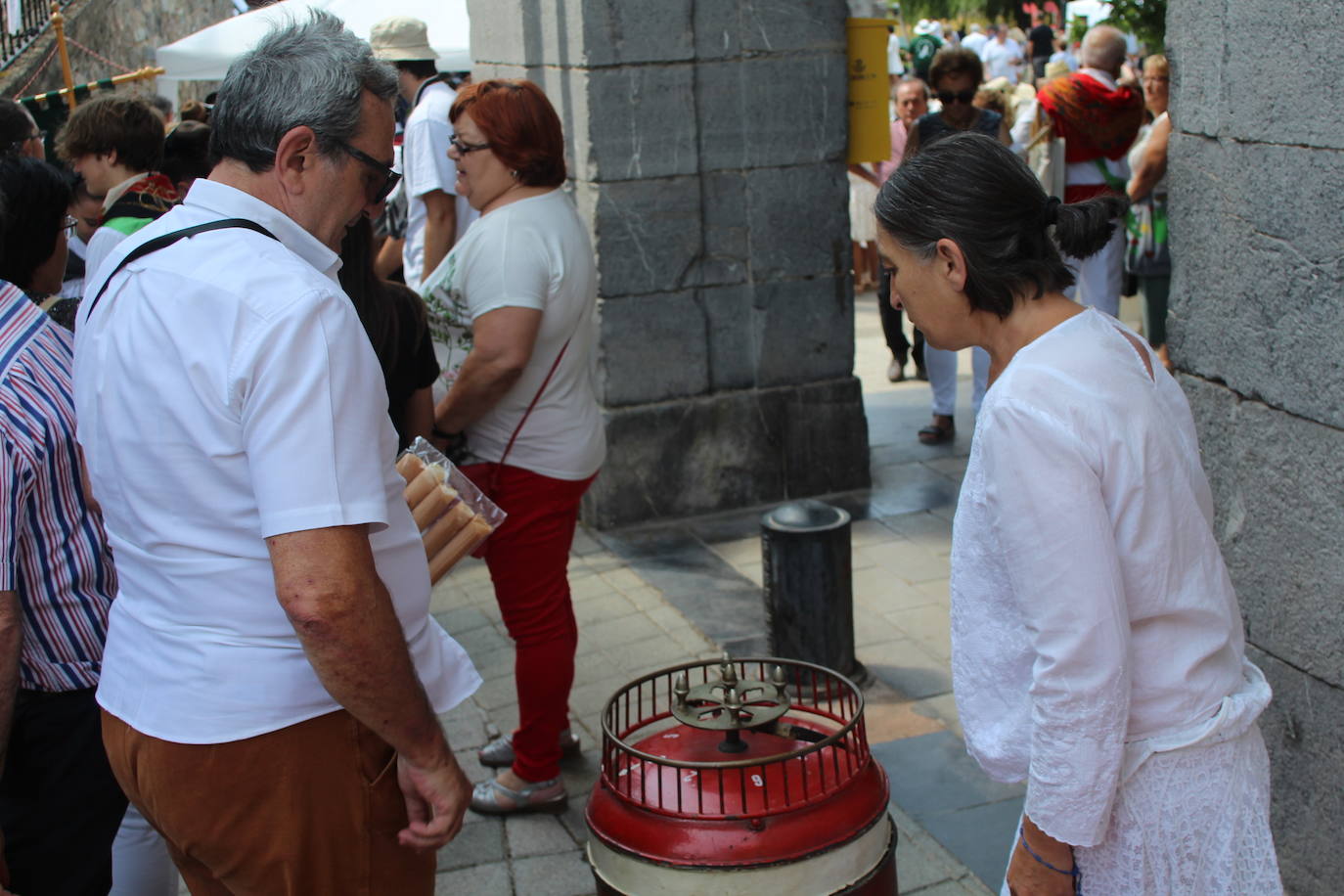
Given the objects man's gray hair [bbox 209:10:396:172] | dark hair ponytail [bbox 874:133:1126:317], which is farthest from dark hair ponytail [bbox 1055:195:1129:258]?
man's gray hair [bbox 209:10:396:172]

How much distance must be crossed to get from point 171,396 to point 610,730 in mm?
918

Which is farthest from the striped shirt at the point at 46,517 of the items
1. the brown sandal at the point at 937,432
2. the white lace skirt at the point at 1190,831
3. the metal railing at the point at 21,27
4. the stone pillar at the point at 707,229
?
the metal railing at the point at 21,27

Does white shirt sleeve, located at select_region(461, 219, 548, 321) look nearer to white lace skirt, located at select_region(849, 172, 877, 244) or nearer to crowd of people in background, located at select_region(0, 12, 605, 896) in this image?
crowd of people in background, located at select_region(0, 12, 605, 896)

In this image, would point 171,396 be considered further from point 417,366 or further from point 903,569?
point 903,569

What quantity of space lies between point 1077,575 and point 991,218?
52 cm

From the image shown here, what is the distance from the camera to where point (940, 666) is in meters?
4.52

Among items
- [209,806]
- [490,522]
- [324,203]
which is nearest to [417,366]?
[490,522]

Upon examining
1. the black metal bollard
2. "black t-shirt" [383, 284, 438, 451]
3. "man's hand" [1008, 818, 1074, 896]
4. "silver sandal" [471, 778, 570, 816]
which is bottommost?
"silver sandal" [471, 778, 570, 816]

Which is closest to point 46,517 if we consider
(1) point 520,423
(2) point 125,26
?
(1) point 520,423

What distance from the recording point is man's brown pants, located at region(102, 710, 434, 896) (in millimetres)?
1934

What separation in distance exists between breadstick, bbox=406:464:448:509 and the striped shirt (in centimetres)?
56

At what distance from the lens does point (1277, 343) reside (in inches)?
109

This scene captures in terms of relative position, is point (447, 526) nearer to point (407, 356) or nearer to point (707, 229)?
point (407, 356)

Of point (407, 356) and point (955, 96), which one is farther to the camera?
point (955, 96)
